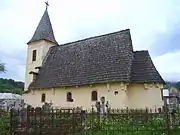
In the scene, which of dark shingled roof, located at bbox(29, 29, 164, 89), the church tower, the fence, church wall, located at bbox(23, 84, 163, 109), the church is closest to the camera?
the fence

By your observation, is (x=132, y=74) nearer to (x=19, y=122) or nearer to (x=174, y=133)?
(x=174, y=133)

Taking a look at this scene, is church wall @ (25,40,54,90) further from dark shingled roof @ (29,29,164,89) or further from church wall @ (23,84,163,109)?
church wall @ (23,84,163,109)

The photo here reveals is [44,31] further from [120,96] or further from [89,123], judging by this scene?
[89,123]

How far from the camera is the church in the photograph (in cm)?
2298

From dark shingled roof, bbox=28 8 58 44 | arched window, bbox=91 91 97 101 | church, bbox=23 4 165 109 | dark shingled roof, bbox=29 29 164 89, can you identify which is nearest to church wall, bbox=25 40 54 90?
church, bbox=23 4 165 109

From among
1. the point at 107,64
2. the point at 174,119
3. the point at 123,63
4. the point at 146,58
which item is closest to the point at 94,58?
the point at 107,64

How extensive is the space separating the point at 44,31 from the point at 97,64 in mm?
11288

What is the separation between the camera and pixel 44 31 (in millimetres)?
33219

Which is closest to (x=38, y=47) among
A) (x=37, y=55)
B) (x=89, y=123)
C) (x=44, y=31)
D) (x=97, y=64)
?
(x=37, y=55)

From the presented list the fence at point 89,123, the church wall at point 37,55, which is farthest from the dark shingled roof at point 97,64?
the fence at point 89,123

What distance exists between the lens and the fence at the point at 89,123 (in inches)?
448

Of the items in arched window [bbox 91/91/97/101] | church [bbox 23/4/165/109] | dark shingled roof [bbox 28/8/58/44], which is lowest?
arched window [bbox 91/91/97/101]

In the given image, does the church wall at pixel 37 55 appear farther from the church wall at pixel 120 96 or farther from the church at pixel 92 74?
the church wall at pixel 120 96

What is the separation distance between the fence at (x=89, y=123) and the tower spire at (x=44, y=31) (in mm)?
21015
